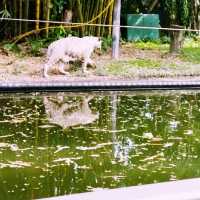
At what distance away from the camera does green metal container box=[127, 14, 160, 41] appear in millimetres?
12143

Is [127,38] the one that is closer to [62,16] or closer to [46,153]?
[62,16]

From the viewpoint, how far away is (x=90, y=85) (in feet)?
22.6

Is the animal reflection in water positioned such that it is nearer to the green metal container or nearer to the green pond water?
the green pond water

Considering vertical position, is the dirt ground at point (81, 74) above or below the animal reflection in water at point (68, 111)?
above

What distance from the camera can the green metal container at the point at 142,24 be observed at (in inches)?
478

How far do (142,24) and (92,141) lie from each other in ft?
26.9

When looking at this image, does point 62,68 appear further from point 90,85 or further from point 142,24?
point 142,24

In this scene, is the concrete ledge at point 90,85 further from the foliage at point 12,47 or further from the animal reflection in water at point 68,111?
the foliage at point 12,47

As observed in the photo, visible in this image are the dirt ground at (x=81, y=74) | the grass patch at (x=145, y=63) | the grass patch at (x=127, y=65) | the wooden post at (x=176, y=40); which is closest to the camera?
the dirt ground at (x=81, y=74)

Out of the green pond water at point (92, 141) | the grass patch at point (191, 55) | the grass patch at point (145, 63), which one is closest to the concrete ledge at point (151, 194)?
the green pond water at point (92, 141)

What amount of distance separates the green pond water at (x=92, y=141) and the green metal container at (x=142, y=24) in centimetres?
538

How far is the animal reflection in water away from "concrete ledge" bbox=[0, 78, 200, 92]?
0.28 m

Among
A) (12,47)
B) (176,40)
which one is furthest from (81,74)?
(176,40)

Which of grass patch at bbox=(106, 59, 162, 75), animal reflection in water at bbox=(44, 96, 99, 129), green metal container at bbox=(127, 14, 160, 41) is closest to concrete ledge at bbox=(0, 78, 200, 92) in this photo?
animal reflection in water at bbox=(44, 96, 99, 129)
